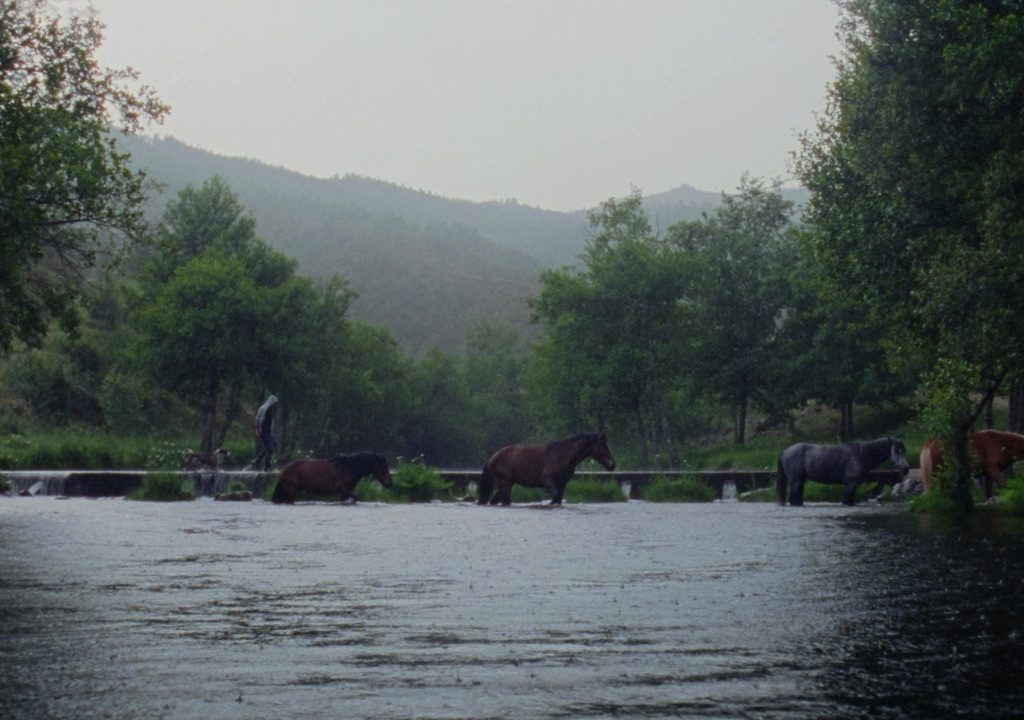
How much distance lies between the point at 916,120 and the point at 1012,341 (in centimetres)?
790

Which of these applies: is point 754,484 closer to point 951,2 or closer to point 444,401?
point 951,2

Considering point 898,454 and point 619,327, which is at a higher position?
point 619,327

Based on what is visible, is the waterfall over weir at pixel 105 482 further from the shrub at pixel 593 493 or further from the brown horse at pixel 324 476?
the shrub at pixel 593 493

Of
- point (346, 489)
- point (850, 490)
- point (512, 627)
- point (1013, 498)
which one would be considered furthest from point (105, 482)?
point (512, 627)

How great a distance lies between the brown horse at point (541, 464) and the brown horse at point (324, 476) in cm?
319

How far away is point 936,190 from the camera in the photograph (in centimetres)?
3070

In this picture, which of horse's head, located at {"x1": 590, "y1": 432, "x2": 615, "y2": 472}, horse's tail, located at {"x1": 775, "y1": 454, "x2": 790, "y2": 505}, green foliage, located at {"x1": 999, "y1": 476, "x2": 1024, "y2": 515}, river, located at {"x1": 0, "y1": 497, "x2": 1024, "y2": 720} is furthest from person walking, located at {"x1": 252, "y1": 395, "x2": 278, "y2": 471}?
green foliage, located at {"x1": 999, "y1": 476, "x2": 1024, "y2": 515}

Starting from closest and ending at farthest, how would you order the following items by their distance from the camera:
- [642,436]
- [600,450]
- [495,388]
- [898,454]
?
[600,450] → [898,454] → [642,436] → [495,388]

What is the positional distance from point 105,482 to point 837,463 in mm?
20969

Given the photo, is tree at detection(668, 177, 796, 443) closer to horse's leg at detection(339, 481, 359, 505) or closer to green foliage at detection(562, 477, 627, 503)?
green foliage at detection(562, 477, 627, 503)

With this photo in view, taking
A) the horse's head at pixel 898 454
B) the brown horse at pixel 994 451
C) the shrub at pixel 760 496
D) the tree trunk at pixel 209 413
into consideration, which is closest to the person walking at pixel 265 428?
the shrub at pixel 760 496

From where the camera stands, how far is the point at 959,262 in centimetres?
2655

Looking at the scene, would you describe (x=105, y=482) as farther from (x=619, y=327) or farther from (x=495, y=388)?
(x=495, y=388)

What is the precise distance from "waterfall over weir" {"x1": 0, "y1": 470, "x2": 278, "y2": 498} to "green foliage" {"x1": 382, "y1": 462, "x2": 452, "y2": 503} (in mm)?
4006
